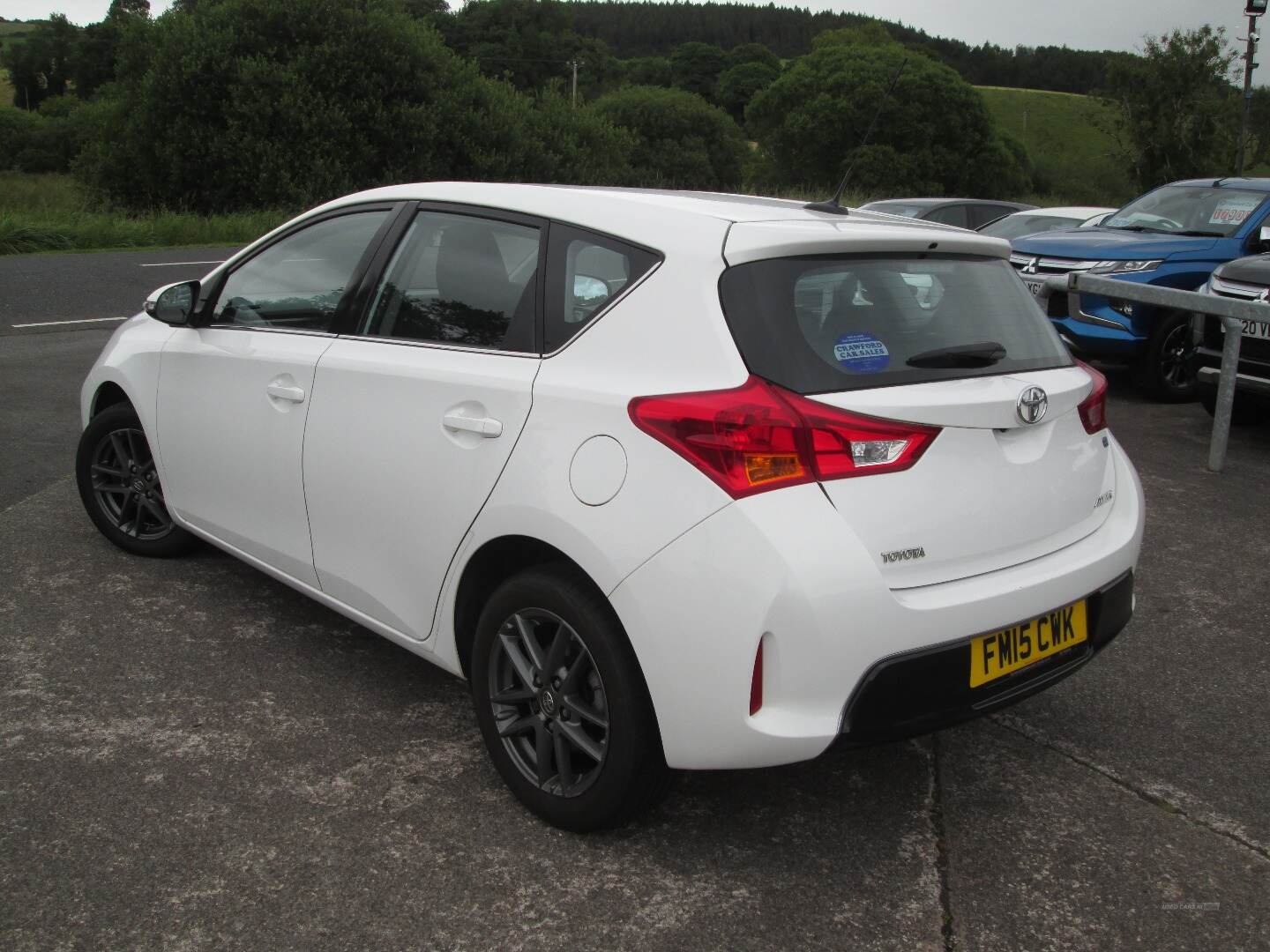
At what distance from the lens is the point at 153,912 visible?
2561 mm

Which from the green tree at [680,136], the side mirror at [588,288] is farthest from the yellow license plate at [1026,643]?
the green tree at [680,136]

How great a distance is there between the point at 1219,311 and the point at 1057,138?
10087cm

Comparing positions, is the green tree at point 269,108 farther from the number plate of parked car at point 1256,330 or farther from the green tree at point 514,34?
the green tree at point 514,34

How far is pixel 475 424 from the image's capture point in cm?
299

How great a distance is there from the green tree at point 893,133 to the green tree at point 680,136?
10.5 ft

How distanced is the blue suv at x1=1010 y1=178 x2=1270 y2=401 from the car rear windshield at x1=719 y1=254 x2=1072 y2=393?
5686 millimetres

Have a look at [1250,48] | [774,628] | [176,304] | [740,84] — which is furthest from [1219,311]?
[740,84]

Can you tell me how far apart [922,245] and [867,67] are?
81.6 m

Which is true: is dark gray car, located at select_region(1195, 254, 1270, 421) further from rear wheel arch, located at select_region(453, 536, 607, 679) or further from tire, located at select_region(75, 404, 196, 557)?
tire, located at select_region(75, 404, 196, 557)

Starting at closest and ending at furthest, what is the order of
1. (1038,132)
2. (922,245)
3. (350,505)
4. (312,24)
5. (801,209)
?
1. (922,245)
2. (801,209)
3. (350,505)
4. (312,24)
5. (1038,132)

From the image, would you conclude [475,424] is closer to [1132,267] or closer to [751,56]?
[1132,267]

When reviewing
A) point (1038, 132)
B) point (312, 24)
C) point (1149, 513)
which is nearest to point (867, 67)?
point (1038, 132)

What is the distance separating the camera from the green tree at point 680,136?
247 feet

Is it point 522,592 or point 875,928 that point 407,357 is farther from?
point 875,928
